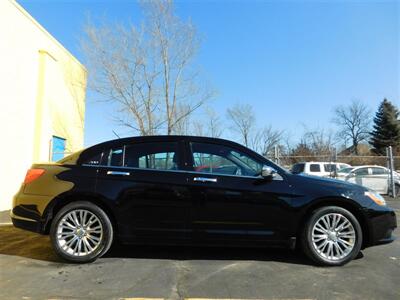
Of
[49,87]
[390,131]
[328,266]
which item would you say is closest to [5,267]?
[328,266]

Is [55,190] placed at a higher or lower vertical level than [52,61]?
lower

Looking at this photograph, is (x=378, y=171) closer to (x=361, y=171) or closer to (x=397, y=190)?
(x=361, y=171)

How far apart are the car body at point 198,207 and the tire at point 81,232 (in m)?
0.01

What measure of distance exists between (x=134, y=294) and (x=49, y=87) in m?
11.7

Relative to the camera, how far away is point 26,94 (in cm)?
1263

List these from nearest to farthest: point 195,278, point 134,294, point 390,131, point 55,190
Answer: point 134,294 → point 195,278 → point 55,190 → point 390,131

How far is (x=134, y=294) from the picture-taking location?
4.20m

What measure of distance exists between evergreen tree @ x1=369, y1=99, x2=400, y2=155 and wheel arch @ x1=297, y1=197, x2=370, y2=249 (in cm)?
5729

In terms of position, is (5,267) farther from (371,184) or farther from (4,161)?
(371,184)

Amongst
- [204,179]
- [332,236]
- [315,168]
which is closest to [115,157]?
[204,179]

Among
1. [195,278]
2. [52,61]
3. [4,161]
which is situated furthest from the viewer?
[52,61]

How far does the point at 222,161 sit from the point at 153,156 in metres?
0.94

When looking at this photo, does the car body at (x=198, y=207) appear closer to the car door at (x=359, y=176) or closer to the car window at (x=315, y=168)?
the car door at (x=359, y=176)

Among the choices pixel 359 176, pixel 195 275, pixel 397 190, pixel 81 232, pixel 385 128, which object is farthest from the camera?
pixel 385 128
